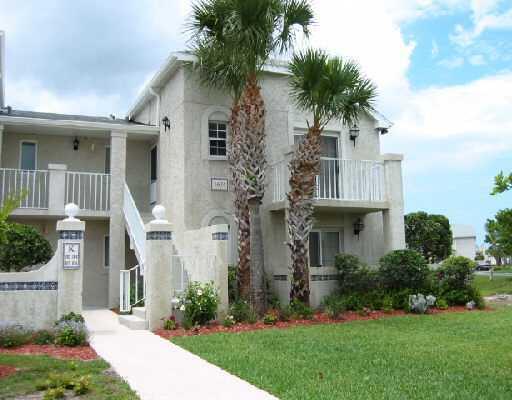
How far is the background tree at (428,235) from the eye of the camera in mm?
22045

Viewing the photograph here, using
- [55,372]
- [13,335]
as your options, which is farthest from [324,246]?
[55,372]

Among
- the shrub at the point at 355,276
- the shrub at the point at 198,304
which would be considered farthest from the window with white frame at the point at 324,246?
the shrub at the point at 198,304

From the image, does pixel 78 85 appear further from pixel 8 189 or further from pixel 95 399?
pixel 95 399

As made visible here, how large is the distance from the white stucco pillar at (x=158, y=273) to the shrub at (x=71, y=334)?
178cm

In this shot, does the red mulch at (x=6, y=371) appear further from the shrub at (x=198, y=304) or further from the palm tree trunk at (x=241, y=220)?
the palm tree trunk at (x=241, y=220)

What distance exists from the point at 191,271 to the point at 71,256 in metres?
3.70

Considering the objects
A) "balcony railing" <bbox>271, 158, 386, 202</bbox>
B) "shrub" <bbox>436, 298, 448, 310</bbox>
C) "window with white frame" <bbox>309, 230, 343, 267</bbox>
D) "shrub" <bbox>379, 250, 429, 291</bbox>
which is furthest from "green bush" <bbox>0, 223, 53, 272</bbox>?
"shrub" <bbox>436, 298, 448, 310</bbox>

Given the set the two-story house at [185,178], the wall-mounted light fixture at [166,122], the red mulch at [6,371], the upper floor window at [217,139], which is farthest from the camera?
the wall-mounted light fixture at [166,122]

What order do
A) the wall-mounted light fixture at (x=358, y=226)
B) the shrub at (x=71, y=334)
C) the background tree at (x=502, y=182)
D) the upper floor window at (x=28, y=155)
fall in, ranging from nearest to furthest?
the background tree at (x=502, y=182) < the shrub at (x=71, y=334) < the wall-mounted light fixture at (x=358, y=226) < the upper floor window at (x=28, y=155)

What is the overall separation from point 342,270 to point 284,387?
8678 millimetres

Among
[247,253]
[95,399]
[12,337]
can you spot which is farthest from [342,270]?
[95,399]

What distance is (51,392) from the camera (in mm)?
5973

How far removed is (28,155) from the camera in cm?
1773

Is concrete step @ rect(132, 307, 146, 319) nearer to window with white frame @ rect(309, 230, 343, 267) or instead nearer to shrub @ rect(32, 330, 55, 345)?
shrub @ rect(32, 330, 55, 345)
